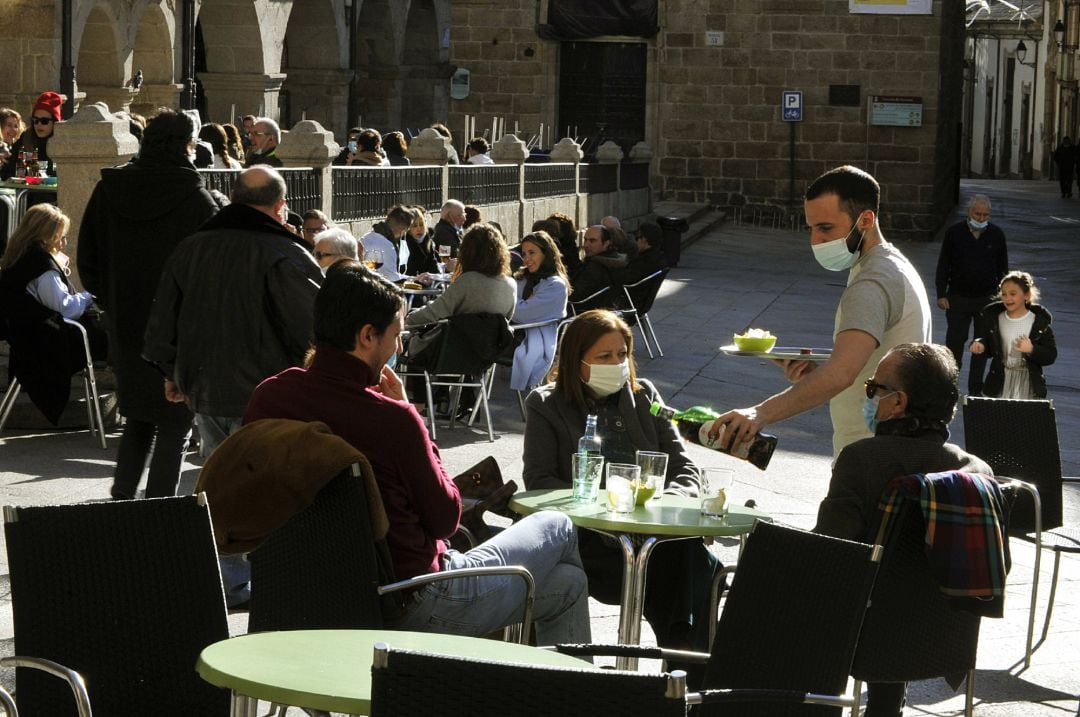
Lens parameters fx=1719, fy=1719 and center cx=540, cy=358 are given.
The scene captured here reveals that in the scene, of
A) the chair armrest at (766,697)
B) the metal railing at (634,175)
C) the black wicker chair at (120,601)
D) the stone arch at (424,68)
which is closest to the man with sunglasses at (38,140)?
the black wicker chair at (120,601)

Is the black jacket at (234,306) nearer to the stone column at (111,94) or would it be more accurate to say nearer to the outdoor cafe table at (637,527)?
the outdoor cafe table at (637,527)

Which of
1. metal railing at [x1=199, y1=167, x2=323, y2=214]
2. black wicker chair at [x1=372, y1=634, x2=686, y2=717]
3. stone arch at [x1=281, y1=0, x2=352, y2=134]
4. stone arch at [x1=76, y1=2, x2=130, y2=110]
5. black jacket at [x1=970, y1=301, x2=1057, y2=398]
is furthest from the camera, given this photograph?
stone arch at [x1=281, y1=0, x2=352, y2=134]

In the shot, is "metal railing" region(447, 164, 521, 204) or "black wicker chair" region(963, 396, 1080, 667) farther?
"metal railing" region(447, 164, 521, 204)

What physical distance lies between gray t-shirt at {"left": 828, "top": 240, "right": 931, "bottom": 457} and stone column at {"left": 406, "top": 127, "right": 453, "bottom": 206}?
34.2 feet

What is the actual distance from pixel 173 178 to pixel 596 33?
23.8 meters

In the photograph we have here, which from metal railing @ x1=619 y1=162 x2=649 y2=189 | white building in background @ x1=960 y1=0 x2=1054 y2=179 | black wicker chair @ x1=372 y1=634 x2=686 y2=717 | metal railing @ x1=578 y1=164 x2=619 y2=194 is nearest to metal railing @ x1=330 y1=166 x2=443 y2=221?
metal railing @ x1=578 y1=164 x2=619 y2=194

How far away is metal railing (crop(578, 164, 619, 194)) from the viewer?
21.7 meters

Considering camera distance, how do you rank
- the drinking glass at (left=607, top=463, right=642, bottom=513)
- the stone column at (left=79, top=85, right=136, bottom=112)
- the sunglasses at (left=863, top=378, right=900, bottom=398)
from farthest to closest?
the stone column at (left=79, top=85, right=136, bottom=112), the drinking glass at (left=607, top=463, right=642, bottom=513), the sunglasses at (left=863, top=378, right=900, bottom=398)

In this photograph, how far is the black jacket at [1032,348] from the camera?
979 centimetres

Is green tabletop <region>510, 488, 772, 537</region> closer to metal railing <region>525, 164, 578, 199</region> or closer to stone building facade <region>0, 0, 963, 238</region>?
metal railing <region>525, 164, 578, 199</region>

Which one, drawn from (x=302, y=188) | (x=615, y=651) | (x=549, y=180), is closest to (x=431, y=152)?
(x=302, y=188)

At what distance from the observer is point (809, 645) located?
356 centimetres

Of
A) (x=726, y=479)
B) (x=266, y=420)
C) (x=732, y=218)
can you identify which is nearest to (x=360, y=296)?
(x=266, y=420)

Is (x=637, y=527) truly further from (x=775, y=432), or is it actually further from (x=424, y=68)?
(x=424, y=68)
